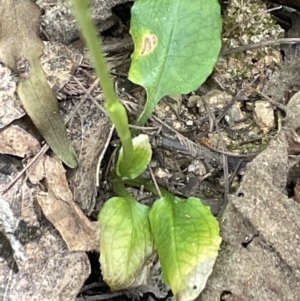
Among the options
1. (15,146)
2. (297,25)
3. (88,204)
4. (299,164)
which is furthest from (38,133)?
(297,25)

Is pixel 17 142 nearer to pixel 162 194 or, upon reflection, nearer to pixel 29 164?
pixel 29 164

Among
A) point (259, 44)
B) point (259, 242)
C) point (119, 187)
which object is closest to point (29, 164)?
point (119, 187)

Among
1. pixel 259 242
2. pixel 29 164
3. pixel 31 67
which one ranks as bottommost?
pixel 259 242

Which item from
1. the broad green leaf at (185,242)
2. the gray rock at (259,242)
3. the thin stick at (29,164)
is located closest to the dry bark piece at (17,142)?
the thin stick at (29,164)

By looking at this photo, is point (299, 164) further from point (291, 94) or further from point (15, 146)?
point (15, 146)

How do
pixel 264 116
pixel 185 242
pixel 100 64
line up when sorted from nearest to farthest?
pixel 100 64 < pixel 185 242 < pixel 264 116

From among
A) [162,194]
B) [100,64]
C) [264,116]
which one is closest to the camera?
[100,64]
